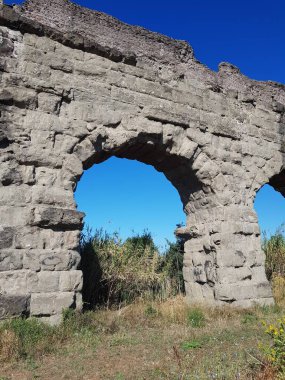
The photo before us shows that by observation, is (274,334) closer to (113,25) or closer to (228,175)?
(228,175)

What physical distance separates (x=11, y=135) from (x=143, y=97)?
8.08ft

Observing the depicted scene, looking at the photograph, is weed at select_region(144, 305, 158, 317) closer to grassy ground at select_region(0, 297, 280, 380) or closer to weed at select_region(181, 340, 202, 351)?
grassy ground at select_region(0, 297, 280, 380)

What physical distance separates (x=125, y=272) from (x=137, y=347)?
3795 mm

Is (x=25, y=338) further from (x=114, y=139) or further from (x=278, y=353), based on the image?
(x=114, y=139)

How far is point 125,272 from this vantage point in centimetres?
844

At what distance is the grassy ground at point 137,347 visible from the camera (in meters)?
3.76

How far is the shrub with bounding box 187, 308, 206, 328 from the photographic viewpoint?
5.80 m

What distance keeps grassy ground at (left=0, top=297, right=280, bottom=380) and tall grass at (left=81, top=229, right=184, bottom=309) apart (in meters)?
1.61

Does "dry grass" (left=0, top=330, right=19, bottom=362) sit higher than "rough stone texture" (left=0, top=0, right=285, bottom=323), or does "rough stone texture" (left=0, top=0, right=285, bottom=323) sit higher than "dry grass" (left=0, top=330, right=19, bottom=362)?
"rough stone texture" (left=0, top=0, right=285, bottom=323)

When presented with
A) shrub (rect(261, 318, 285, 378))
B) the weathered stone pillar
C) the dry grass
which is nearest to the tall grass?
the weathered stone pillar

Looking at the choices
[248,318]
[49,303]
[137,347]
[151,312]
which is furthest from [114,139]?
[248,318]

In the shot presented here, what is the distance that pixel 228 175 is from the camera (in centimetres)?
759

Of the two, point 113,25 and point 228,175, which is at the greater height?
point 113,25

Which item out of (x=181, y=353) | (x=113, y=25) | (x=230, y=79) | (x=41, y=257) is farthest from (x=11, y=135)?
(x=230, y=79)
